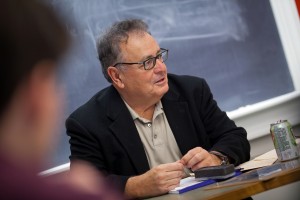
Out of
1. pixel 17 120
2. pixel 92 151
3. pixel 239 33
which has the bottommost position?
pixel 92 151

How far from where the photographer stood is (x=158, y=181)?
6.70 ft

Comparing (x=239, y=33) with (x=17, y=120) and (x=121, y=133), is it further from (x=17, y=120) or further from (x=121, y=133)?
(x=17, y=120)

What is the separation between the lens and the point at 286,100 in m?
3.50

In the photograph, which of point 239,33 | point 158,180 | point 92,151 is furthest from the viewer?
point 239,33

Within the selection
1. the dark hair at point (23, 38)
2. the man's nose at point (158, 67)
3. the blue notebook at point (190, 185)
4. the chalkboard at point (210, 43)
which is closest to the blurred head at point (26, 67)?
the dark hair at point (23, 38)

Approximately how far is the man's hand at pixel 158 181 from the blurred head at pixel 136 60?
2.09 ft

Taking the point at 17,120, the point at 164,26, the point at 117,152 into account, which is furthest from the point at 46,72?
the point at 164,26

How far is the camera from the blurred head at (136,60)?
2670 mm

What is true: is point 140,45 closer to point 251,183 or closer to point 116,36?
point 116,36

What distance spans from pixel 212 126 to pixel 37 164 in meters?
2.27

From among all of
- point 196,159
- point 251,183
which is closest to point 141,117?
point 196,159

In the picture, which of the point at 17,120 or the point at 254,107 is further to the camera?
the point at 254,107

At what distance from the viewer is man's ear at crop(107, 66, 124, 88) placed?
276 cm

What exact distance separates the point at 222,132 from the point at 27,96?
2226 millimetres
